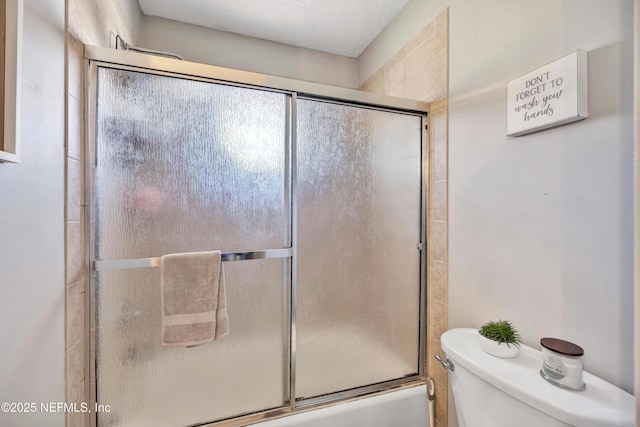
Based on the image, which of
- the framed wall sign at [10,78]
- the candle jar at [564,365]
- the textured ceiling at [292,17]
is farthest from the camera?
the textured ceiling at [292,17]

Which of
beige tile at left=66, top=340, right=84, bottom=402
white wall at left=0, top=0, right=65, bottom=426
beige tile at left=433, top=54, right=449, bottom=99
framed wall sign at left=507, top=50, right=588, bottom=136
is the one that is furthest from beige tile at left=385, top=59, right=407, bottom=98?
beige tile at left=66, top=340, right=84, bottom=402

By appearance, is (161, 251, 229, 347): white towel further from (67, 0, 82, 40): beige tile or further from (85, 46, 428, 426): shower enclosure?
(67, 0, 82, 40): beige tile

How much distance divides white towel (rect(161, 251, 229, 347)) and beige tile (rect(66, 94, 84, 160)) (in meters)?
0.44

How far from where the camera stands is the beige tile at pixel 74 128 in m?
0.83

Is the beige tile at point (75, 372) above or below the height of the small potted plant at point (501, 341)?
below

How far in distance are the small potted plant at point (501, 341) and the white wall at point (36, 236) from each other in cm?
124

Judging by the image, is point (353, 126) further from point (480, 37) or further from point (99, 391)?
point (99, 391)

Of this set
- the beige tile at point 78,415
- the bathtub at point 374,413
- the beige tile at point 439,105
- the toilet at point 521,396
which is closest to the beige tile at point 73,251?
the beige tile at point 78,415

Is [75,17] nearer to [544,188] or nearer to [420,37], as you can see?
[420,37]

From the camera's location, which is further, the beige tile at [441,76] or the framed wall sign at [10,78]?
the beige tile at [441,76]

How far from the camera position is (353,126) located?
50.0 inches

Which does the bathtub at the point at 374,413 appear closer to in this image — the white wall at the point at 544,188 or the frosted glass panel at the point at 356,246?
the frosted glass panel at the point at 356,246

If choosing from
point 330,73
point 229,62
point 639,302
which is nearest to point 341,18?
point 330,73

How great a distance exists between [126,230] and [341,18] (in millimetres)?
1660
